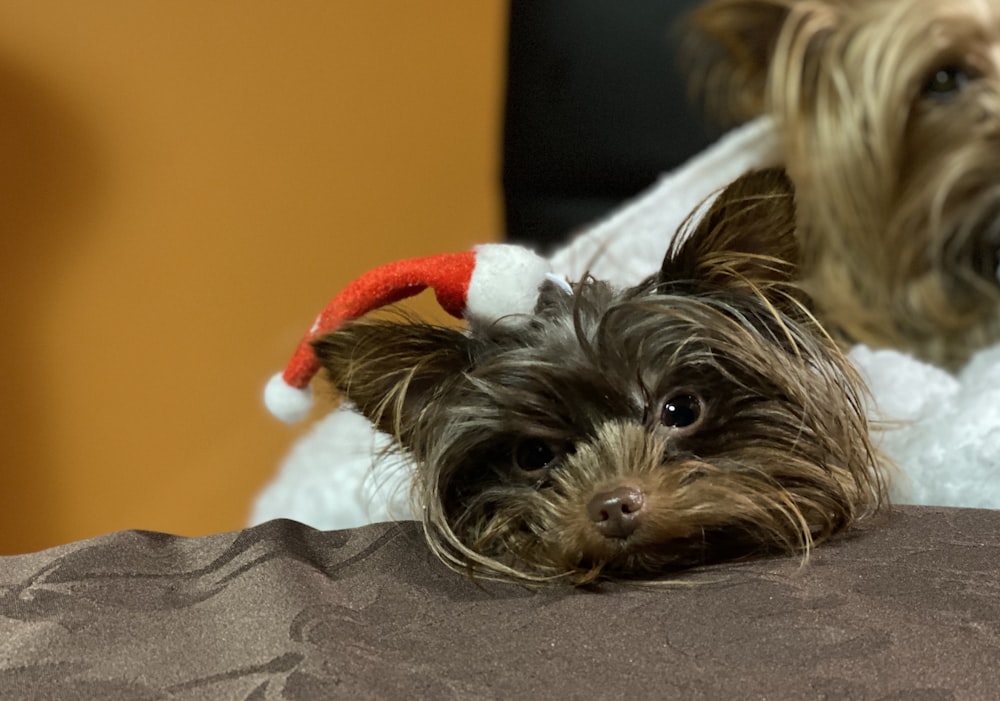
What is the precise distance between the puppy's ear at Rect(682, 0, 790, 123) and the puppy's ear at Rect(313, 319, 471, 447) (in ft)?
2.59

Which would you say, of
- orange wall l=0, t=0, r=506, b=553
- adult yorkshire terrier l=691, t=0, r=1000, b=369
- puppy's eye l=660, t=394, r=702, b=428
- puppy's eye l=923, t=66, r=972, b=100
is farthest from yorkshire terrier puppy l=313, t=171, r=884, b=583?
orange wall l=0, t=0, r=506, b=553

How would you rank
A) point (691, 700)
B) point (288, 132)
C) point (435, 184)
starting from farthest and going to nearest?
1. point (435, 184)
2. point (288, 132)
3. point (691, 700)

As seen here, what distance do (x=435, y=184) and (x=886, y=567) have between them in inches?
51.5

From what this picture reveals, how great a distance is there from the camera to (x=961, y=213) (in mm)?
1301

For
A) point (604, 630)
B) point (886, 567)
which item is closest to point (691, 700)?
point (604, 630)

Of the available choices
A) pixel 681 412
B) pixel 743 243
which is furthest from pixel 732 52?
pixel 681 412

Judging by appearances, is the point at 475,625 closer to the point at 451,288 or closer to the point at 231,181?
the point at 451,288

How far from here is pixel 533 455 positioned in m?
0.90

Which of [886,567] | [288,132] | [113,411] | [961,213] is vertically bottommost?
[113,411]

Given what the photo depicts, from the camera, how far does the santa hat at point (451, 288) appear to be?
865 mm

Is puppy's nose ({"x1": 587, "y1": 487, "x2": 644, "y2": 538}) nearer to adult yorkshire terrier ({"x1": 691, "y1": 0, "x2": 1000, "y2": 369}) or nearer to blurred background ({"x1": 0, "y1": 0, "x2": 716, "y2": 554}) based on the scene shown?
adult yorkshire terrier ({"x1": 691, "y1": 0, "x2": 1000, "y2": 369})

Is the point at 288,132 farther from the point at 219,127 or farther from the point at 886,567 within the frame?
the point at 886,567

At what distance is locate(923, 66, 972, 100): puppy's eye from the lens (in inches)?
52.6

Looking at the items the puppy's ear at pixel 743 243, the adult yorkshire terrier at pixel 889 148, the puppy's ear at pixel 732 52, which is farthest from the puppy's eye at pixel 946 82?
the puppy's ear at pixel 743 243
